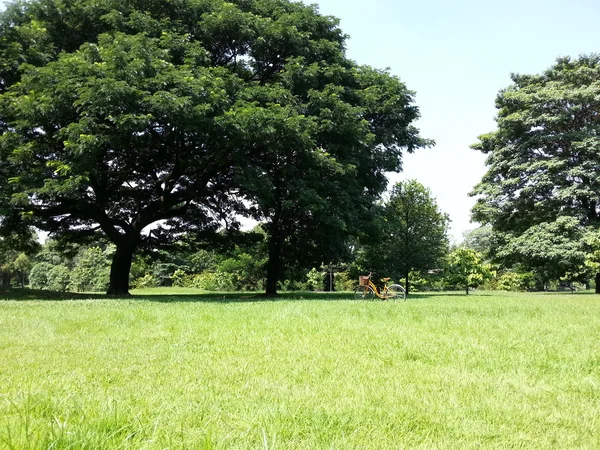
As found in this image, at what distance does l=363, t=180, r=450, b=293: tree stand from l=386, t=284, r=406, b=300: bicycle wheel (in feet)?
37.4

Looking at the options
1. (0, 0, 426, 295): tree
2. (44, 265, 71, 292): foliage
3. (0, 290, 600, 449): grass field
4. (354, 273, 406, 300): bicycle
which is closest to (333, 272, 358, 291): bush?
(0, 0, 426, 295): tree

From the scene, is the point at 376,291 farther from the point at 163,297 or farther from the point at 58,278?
the point at 58,278

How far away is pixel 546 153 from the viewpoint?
86.0 ft

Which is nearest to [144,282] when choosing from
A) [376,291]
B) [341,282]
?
[341,282]

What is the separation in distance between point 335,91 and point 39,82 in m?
10.9

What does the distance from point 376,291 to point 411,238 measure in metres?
13.8

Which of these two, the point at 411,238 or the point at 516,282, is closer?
the point at 411,238

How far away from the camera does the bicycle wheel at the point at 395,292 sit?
52.2ft

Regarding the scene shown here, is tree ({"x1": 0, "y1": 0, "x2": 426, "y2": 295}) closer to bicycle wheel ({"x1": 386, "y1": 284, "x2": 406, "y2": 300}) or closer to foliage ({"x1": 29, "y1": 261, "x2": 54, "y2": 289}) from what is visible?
bicycle wheel ({"x1": 386, "y1": 284, "x2": 406, "y2": 300})

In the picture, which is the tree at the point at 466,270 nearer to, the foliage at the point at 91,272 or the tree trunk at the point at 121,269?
the tree trunk at the point at 121,269

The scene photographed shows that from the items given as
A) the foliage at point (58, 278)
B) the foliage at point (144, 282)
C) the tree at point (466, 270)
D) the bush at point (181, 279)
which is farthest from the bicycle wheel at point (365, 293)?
the foliage at point (58, 278)

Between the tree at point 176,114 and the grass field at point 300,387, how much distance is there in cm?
877

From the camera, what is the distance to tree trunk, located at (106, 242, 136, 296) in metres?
19.8

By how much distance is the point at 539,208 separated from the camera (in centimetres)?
2572
